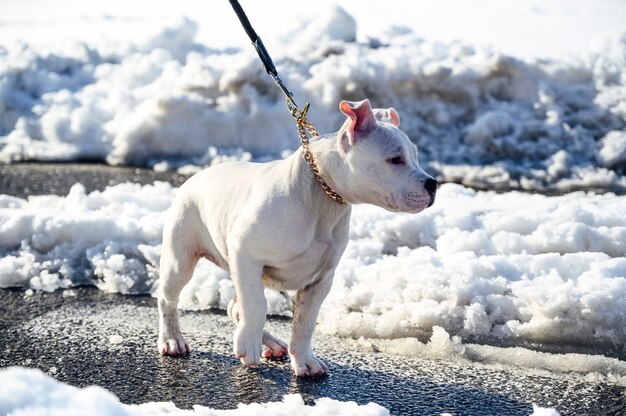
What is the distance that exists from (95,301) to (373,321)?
5.64 ft

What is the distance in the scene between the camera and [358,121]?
12.7 ft

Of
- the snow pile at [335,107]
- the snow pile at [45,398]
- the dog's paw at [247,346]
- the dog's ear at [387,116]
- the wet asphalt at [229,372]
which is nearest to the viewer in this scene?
the snow pile at [45,398]

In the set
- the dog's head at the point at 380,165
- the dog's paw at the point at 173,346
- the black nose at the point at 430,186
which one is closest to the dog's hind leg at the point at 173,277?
the dog's paw at the point at 173,346

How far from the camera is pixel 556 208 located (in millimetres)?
6930

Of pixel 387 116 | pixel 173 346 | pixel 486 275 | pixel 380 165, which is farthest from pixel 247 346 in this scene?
pixel 486 275

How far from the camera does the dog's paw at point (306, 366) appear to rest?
4223mm

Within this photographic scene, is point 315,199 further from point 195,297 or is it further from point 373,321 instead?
point 195,297

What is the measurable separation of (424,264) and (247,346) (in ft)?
5.62

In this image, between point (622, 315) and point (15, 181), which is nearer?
point (622, 315)

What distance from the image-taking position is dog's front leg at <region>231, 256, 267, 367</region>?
4004 mm

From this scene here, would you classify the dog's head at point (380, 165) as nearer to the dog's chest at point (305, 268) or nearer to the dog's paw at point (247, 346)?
the dog's chest at point (305, 268)

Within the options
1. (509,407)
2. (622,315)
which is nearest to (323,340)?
(509,407)

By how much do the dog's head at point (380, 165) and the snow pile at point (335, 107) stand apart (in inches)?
225

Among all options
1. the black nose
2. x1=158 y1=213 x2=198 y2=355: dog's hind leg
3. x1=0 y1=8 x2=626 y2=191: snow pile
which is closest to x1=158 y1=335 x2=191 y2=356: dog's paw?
x1=158 y1=213 x2=198 y2=355: dog's hind leg
